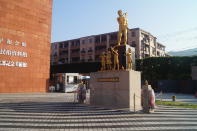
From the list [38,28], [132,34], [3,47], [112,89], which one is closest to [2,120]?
[112,89]

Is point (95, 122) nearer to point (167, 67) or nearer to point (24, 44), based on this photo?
point (24, 44)

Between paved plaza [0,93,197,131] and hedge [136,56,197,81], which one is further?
hedge [136,56,197,81]

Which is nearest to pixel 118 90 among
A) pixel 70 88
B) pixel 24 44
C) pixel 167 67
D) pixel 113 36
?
pixel 24 44

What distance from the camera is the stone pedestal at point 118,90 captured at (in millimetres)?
12695

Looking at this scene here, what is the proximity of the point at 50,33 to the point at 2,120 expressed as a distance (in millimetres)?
23414

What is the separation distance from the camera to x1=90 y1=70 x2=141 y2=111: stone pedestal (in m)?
12.7

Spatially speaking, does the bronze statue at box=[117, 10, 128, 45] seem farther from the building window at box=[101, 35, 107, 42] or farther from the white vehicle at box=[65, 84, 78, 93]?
the building window at box=[101, 35, 107, 42]

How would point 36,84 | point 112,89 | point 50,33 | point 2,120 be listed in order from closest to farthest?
point 2,120, point 112,89, point 36,84, point 50,33

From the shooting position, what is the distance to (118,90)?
1307 centimetres

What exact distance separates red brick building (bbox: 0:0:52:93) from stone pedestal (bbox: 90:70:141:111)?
15391mm

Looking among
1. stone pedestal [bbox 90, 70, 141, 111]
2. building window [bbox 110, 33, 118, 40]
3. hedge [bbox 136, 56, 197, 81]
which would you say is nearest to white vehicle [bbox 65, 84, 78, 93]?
hedge [bbox 136, 56, 197, 81]

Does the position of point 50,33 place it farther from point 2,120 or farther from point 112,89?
point 2,120

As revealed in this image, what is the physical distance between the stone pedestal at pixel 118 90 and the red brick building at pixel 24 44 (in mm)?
15391

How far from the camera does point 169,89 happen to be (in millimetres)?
37000
